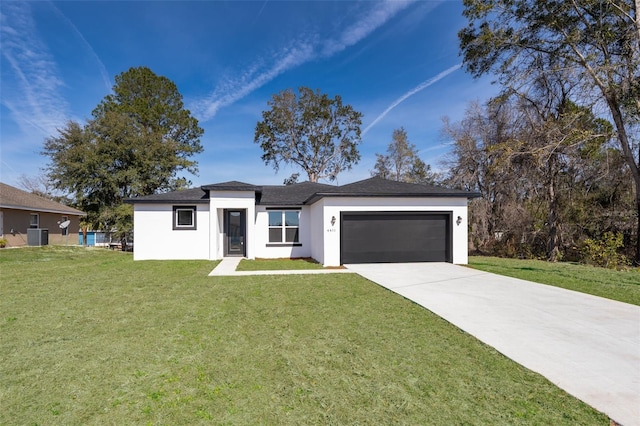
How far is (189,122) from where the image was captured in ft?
89.4

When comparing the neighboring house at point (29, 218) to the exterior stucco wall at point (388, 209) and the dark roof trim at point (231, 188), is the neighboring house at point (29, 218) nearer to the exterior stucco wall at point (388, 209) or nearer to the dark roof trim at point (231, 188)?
the dark roof trim at point (231, 188)

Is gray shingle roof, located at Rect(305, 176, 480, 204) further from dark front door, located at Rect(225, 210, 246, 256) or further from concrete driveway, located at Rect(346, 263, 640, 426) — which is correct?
dark front door, located at Rect(225, 210, 246, 256)

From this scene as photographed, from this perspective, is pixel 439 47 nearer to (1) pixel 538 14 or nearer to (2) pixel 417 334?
(1) pixel 538 14

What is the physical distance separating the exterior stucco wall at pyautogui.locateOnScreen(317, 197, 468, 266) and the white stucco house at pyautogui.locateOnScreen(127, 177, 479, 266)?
1.4 inches

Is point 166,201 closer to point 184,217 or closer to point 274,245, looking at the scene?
point 184,217

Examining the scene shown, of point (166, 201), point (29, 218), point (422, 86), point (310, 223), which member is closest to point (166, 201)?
point (166, 201)

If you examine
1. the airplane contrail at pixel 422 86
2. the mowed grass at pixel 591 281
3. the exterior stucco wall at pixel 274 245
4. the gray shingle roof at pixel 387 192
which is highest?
the airplane contrail at pixel 422 86

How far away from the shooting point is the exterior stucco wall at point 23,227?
17.8 meters

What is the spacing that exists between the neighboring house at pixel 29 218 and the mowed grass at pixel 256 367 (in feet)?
55.7

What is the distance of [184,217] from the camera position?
43.7 feet

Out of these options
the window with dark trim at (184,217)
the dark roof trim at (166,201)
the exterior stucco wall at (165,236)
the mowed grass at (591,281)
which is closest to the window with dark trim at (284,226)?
the exterior stucco wall at (165,236)

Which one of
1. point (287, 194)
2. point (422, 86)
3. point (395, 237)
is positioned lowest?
point (395, 237)

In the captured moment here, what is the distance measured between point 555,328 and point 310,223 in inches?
411

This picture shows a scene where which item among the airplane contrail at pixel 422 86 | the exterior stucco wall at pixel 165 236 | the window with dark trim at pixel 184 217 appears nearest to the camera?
the exterior stucco wall at pixel 165 236
